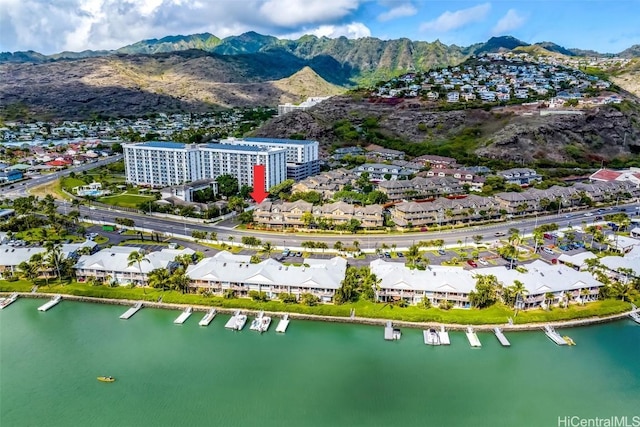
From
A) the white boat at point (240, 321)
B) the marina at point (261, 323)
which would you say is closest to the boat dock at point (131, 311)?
the white boat at point (240, 321)

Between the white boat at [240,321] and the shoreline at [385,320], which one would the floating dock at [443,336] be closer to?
the shoreline at [385,320]

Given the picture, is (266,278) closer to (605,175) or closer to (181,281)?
(181,281)

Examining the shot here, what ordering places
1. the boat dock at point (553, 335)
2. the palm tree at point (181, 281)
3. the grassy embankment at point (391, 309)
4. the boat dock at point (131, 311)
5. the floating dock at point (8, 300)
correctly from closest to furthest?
1. the boat dock at point (553, 335)
2. the grassy embankment at point (391, 309)
3. the boat dock at point (131, 311)
4. the floating dock at point (8, 300)
5. the palm tree at point (181, 281)

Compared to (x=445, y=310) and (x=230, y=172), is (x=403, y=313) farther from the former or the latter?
(x=230, y=172)

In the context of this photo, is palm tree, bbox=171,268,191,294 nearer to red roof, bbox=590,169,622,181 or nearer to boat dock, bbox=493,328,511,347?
boat dock, bbox=493,328,511,347

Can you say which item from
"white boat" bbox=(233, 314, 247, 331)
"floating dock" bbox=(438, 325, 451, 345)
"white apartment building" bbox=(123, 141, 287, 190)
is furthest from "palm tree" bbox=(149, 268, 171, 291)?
"white apartment building" bbox=(123, 141, 287, 190)

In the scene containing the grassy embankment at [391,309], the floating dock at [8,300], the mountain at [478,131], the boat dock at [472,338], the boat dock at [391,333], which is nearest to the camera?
the boat dock at [472,338]

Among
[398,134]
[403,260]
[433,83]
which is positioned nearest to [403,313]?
[403,260]

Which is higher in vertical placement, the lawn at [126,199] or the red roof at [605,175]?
the red roof at [605,175]
